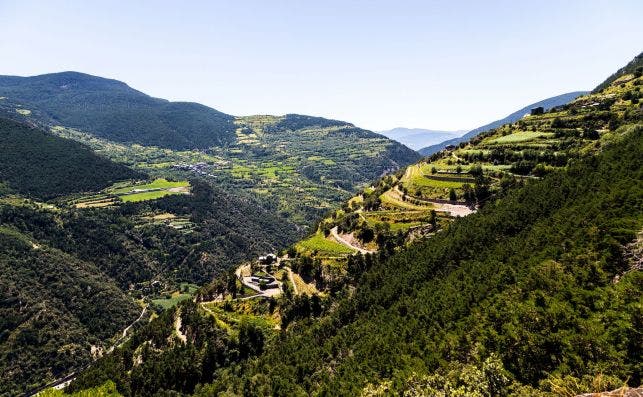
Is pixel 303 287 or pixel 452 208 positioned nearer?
pixel 303 287

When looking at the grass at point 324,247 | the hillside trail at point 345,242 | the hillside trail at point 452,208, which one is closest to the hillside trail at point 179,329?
the grass at point 324,247

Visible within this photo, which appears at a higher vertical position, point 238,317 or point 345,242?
point 345,242

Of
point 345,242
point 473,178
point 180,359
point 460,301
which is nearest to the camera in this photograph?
point 460,301

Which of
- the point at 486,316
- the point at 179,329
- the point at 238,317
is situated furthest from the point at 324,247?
the point at 486,316

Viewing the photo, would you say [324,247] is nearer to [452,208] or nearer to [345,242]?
[345,242]

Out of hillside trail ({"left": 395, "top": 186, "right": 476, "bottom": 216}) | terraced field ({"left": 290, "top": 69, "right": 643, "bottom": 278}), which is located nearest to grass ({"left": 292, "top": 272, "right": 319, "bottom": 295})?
terraced field ({"left": 290, "top": 69, "right": 643, "bottom": 278})

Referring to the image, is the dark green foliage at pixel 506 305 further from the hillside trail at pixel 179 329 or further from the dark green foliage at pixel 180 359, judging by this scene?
the hillside trail at pixel 179 329
